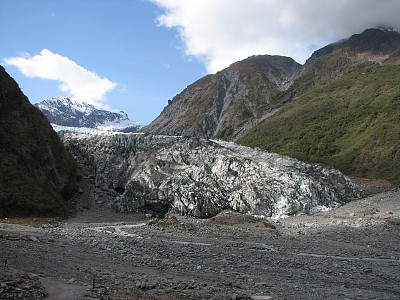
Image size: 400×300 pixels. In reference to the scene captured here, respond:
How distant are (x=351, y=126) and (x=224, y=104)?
91.6m

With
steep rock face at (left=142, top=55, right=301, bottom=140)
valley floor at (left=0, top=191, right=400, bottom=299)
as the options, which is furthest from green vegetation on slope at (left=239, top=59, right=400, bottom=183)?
valley floor at (left=0, top=191, right=400, bottom=299)

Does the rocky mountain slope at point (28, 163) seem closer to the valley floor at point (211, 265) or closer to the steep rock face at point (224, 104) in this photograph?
the valley floor at point (211, 265)

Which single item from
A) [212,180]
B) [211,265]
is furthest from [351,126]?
[211,265]

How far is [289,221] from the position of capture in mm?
33625

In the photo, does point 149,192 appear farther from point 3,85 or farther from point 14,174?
point 3,85

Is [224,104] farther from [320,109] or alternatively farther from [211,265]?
[211,265]

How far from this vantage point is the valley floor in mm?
9648

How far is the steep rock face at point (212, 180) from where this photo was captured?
38522 millimetres

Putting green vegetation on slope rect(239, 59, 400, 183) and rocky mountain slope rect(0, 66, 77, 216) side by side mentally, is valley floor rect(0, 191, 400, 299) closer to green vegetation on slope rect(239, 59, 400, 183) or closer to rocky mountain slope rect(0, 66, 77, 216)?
rocky mountain slope rect(0, 66, 77, 216)

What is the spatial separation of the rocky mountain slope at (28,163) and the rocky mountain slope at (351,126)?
55118 millimetres

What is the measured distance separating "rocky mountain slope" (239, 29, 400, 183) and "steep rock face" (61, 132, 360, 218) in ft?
79.8

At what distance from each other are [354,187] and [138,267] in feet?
131

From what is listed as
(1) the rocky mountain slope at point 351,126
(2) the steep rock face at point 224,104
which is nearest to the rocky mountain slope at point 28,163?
(1) the rocky mountain slope at point 351,126

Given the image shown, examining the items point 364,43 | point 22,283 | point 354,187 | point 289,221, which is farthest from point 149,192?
point 364,43
